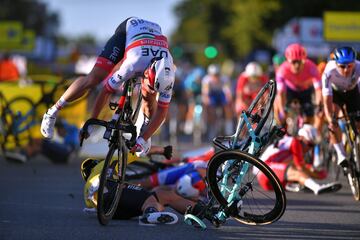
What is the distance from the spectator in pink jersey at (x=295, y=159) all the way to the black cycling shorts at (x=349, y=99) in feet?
3.44

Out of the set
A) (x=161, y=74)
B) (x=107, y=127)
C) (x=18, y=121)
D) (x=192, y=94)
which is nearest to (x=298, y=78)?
(x=18, y=121)

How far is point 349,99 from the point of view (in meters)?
11.2

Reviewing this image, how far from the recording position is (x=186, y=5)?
13975cm

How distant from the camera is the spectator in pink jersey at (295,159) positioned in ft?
38.7

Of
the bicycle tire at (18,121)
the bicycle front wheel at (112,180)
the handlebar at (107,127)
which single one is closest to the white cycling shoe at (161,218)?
the bicycle front wheel at (112,180)

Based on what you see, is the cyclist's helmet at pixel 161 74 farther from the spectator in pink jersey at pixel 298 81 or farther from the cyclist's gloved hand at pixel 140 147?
the spectator in pink jersey at pixel 298 81

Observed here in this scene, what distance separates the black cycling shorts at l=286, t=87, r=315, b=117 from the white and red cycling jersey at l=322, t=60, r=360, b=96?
2.32m

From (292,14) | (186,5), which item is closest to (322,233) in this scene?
(292,14)

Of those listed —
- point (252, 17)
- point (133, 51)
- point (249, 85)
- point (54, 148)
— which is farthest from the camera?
point (252, 17)

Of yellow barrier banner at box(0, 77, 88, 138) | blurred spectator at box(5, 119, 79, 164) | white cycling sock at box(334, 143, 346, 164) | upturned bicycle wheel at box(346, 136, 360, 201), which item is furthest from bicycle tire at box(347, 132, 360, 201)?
yellow barrier banner at box(0, 77, 88, 138)

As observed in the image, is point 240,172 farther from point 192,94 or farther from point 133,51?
point 192,94

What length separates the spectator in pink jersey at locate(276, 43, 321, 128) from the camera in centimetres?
1273

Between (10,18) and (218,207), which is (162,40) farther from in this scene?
(10,18)

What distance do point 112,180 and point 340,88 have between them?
12.9 feet
